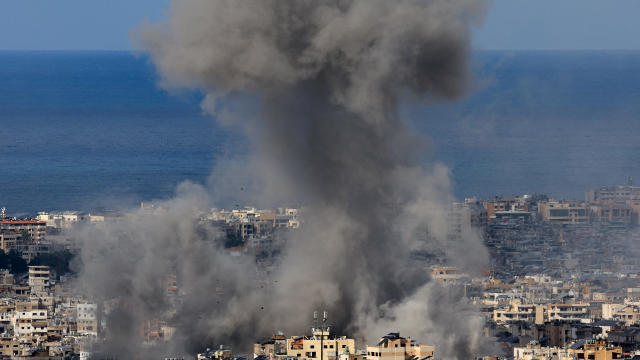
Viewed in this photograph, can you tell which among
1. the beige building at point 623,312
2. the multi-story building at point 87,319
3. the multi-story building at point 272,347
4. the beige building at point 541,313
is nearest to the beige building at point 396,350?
the multi-story building at point 272,347

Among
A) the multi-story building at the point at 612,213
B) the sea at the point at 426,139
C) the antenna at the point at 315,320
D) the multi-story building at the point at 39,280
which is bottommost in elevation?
the antenna at the point at 315,320

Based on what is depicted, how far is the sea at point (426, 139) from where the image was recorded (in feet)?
183

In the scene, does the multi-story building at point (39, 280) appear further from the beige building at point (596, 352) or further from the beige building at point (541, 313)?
the beige building at point (596, 352)

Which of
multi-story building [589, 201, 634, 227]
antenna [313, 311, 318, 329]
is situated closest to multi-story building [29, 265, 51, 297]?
antenna [313, 311, 318, 329]

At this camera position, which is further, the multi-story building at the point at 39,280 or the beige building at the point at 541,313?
the multi-story building at the point at 39,280

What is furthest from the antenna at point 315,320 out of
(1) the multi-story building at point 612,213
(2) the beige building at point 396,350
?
(1) the multi-story building at point 612,213

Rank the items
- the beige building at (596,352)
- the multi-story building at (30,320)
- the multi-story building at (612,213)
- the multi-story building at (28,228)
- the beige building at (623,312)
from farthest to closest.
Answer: the multi-story building at (612,213) → the multi-story building at (28,228) → the beige building at (623,312) → the multi-story building at (30,320) → the beige building at (596,352)

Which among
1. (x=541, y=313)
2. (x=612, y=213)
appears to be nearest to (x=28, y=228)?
(x=612, y=213)

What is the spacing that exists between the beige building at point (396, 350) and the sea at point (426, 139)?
4.51m

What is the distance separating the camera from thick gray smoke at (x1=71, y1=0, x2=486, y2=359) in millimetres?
28000

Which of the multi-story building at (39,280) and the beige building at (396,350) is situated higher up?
the multi-story building at (39,280)

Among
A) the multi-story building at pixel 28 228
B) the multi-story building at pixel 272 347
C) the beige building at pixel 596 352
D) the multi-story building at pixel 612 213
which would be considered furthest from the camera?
the multi-story building at pixel 612 213

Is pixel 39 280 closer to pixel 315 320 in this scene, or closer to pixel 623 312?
pixel 623 312

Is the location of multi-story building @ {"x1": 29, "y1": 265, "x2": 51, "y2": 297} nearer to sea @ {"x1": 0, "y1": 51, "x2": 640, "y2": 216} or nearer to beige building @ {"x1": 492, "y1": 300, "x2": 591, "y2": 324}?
sea @ {"x1": 0, "y1": 51, "x2": 640, "y2": 216}
